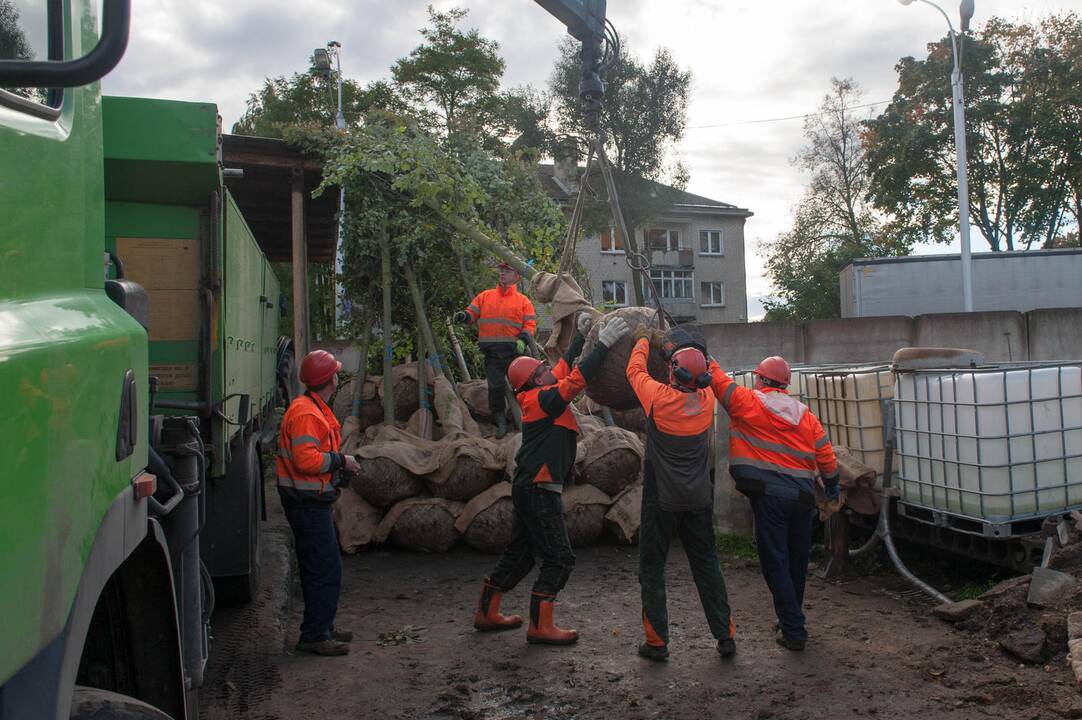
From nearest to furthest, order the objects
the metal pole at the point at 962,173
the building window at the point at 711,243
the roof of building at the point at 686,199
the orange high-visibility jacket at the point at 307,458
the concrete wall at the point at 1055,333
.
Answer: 1. the orange high-visibility jacket at the point at 307,458
2. the concrete wall at the point at 1055,333
3. the metal pole at the point at 962,173
4. the roof of building at the point at 686,199
5. the building window at the point at 711,243

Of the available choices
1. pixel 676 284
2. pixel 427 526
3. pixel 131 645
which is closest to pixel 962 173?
pixel 427 526

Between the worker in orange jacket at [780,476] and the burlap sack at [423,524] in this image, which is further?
the burlap sack at [423,524]

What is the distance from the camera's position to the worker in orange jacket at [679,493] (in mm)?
5547

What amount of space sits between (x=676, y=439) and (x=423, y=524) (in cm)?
323

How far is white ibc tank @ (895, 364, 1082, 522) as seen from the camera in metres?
6.21

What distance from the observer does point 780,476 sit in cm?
570

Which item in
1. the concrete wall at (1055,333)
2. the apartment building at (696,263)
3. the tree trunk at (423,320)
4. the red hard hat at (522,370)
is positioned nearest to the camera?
the red hard hat at (522,370)

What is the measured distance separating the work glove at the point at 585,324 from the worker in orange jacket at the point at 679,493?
0.66 meters

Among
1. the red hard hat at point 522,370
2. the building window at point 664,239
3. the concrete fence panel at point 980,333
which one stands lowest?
the red hard hat at point 522,370

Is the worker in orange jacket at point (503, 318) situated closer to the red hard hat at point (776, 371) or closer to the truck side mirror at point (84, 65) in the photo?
the red hard hat at point (776, 371)

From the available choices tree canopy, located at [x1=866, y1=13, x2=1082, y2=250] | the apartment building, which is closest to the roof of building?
the apartment building

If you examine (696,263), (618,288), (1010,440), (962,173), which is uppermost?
(696,263)

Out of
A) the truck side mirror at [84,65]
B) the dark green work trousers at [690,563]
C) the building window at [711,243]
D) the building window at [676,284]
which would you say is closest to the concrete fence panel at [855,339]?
the dark green work trousers at [690,563]

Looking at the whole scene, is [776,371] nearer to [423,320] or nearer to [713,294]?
[423,320]
